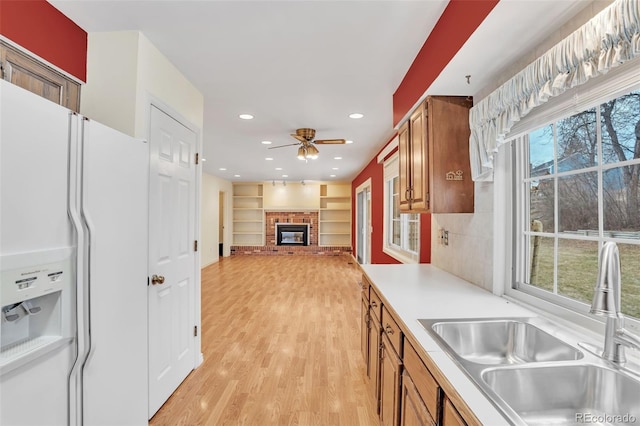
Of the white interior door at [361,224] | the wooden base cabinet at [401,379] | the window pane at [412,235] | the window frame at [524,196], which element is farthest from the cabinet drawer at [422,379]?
the white interior door at [361,224]

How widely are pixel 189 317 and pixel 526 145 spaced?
273 centimetres

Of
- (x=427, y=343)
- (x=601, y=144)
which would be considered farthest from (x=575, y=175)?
(x=427, y=343)

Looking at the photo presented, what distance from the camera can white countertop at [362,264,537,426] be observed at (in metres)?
0.85

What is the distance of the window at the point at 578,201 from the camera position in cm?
121

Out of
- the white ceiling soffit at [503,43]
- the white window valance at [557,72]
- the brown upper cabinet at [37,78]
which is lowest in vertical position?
the white window valance at [557,72]

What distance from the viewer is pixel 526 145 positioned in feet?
6.02

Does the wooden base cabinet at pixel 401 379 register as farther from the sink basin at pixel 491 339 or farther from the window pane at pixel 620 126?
the window pane at pixel 620 126

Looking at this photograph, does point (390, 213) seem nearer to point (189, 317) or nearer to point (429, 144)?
point (429, 144)

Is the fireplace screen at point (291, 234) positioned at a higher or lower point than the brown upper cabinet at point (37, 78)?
lower

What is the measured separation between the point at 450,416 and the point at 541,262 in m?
1.22

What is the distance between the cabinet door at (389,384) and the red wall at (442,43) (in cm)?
158

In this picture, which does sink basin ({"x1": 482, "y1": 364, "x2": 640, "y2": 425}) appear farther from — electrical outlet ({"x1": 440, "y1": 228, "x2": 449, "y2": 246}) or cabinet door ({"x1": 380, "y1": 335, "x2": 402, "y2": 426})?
electrical outlet ({"x1": 440, "y1": 228, "x2": 449, "y2": 246})

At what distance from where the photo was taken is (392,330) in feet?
5.34

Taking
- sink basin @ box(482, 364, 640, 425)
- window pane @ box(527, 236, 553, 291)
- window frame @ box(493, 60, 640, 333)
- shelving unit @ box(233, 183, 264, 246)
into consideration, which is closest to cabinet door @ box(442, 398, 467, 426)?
sink basin @ box(482, 364, 640, 425)
